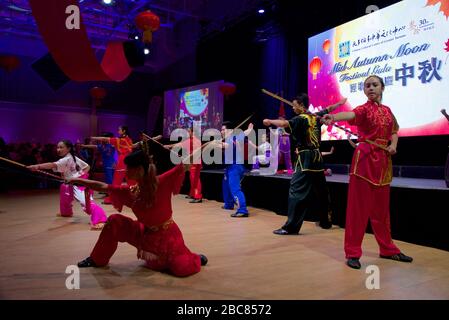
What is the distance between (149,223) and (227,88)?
6.64m

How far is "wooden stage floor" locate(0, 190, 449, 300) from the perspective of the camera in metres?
2.06

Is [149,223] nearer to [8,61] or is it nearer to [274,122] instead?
[274,122]

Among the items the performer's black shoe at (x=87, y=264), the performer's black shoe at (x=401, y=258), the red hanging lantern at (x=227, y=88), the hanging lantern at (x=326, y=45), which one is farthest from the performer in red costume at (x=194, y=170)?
the performer's black shoe at (x=401, y=258)

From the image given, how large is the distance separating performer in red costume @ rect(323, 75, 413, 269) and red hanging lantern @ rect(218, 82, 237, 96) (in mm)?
6116

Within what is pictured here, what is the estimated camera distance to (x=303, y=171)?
12.4 feet

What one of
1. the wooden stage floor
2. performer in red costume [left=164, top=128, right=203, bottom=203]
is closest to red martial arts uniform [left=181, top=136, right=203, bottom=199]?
performer in red costume [left=164, top=128, right=203, bottom=203]

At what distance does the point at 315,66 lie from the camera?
6.33 m

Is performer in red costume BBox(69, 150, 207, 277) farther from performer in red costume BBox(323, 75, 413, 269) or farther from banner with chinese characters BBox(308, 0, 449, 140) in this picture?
banner with chinese characters BBox(308, 0, 449, 140)

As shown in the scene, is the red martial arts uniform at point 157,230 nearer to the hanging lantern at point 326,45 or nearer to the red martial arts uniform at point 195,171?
the red martial arts uniform at point 195,171

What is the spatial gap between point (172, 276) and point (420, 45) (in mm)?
4120

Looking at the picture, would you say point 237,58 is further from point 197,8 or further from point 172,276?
point 172,276

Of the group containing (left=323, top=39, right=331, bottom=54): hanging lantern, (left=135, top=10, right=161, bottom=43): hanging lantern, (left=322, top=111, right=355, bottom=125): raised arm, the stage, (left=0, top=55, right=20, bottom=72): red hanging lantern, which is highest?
(left=0, top=55, right=20, bottom=72): red hanging lantern

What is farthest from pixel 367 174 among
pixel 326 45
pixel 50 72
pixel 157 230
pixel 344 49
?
pixel 50 72

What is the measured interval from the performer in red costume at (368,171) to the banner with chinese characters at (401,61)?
216 centimetres
